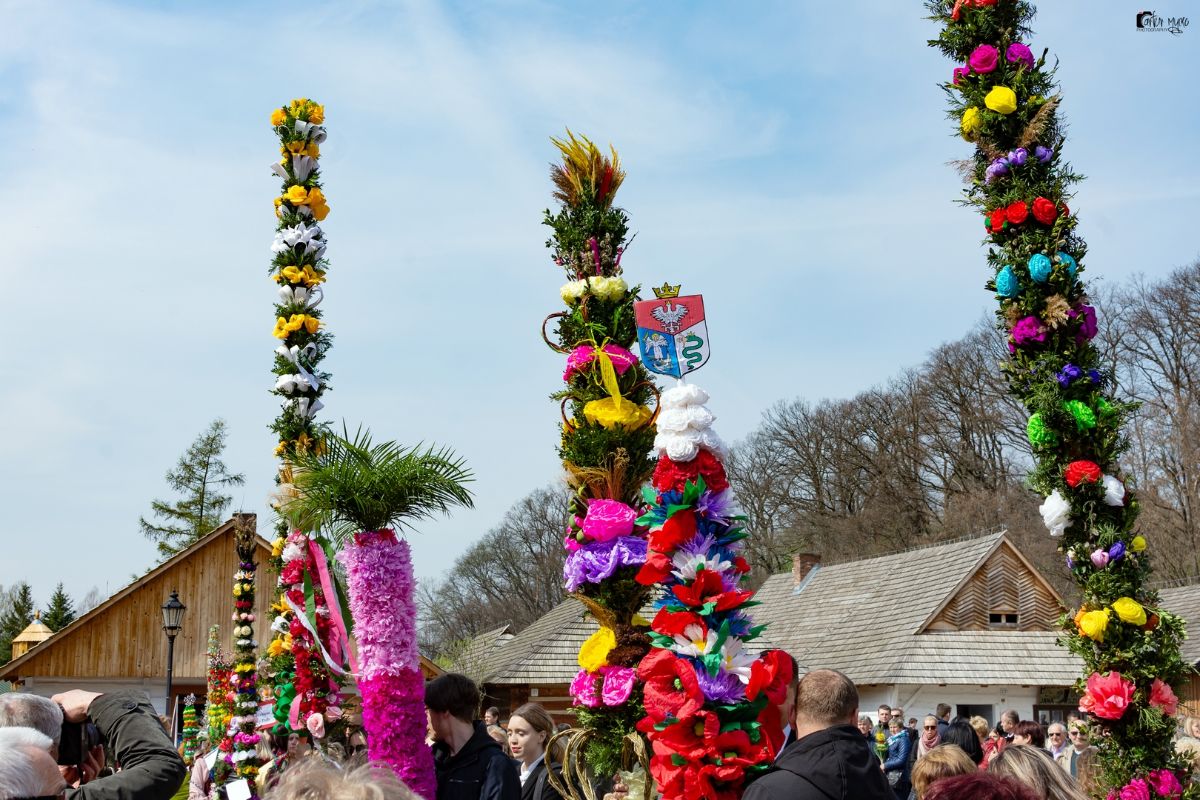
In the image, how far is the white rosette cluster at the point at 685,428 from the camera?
594 centimetres

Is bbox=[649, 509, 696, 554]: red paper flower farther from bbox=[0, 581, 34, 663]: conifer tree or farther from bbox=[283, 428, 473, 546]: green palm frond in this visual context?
bbox=[0, 581, 34, 663]: conifer tree

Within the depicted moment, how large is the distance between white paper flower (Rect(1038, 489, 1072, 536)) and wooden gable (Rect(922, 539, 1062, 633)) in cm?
2457

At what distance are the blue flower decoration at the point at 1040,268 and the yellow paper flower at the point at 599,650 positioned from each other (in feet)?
11.0

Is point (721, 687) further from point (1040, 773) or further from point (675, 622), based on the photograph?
point (1040, 773)

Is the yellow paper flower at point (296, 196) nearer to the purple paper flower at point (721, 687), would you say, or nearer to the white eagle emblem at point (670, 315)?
the white eagle emblem at point (670, 315)

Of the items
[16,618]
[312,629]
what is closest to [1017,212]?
[312,629]

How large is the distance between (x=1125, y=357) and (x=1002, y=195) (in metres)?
34.1

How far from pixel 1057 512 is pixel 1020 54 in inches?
117

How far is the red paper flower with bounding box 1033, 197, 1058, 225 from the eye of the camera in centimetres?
726

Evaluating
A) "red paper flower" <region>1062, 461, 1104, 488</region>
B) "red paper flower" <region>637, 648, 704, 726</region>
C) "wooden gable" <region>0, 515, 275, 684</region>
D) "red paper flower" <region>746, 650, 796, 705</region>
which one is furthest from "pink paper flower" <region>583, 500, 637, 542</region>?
"wooden gable" <region>0, 515, 275, 684</region>

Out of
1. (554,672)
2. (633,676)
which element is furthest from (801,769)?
(554,672)

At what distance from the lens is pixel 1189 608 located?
32.2 meters

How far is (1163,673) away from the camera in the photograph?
22.1ft

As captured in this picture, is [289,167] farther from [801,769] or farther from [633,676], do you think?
[801,769]
